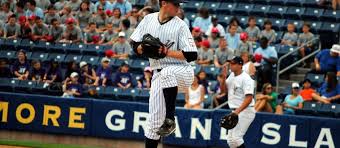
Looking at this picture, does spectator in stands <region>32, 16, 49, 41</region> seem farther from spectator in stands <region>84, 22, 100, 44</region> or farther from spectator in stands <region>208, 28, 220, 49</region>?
spectator in stands <region>208, 28, 220, 49</region>

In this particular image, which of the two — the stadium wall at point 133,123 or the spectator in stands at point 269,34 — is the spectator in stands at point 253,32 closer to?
the spectator in stands at point 269,34

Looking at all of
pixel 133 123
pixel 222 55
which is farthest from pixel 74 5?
pixel 133 123

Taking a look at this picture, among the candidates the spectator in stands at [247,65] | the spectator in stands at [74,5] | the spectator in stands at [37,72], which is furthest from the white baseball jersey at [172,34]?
the spectator in stands at [74,5]

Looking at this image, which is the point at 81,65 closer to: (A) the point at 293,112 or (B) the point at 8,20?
(B) the point at 8,20

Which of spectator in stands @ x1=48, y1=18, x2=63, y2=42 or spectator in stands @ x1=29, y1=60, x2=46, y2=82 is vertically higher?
spectator in stands @ x1=48, y1=18, x2=63, y2=42

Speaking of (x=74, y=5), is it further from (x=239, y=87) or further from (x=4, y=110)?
(x=239, y=87)

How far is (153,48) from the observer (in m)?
9.76

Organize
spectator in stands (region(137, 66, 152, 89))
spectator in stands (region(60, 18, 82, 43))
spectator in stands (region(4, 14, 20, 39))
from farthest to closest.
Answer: spectator in stands (region(4, 14, 20, 39)) < spectator in stands (region(60, 18, 82, 43)) < spectator in stands (region(137, 66, 152, 89))

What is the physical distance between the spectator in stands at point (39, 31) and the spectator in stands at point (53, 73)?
1490mm

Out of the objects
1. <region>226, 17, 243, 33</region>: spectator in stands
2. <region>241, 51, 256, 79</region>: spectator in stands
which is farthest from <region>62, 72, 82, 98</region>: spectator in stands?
<region>241, 51, 256, 79</region>: spectator in stands

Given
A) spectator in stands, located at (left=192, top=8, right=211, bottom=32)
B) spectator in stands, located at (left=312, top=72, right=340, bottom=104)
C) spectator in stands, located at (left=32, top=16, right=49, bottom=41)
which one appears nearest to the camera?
spectator in stands, located at (left=312, top=72, right=340, bottom=104)

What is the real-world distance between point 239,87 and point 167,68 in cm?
367

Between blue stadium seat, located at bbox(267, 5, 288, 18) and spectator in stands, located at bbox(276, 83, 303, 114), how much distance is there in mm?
4004

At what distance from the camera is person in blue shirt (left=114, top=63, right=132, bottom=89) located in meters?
18.9
